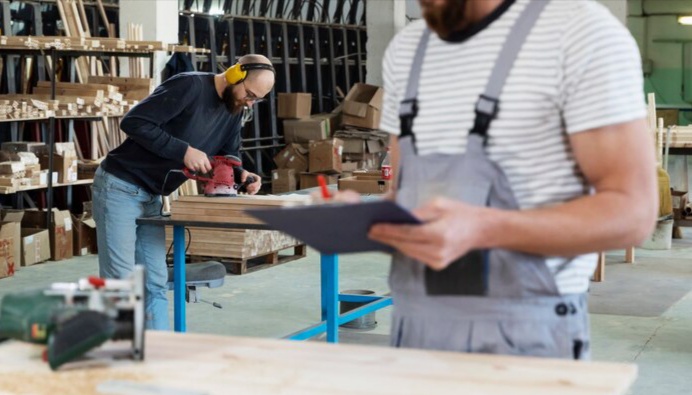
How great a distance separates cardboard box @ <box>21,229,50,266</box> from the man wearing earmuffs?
3.51 m

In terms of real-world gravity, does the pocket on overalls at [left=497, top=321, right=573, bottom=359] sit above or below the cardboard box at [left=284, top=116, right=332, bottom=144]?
below

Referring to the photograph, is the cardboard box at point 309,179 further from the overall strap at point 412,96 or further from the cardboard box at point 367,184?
the overall strap at point 412,96

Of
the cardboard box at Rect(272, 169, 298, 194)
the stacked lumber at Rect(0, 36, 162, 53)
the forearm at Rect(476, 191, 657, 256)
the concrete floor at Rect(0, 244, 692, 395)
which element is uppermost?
the stacked lumber at Rect(0, 36, 162, 53)

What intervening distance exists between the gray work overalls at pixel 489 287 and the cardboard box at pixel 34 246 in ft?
23.7

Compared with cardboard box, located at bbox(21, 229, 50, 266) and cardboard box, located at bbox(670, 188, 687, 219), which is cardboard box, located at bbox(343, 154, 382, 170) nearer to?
cardboard box, located at bbox(670, 188, 687, 219)

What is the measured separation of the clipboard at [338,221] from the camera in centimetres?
168

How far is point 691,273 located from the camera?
884 centimetres

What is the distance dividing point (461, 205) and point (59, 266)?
24.7ft

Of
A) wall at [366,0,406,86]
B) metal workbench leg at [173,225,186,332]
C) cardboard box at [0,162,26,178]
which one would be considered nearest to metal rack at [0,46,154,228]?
cardboard box at [0,162,26,178]

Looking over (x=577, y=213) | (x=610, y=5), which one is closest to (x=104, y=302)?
(x=577, y=213)

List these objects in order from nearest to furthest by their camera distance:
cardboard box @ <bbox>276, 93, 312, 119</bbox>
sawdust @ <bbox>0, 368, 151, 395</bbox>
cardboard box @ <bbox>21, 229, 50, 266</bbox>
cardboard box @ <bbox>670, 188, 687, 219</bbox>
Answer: sawdust @ <bbox>0, 368, 151, 395</bbox> < cardboard box @ <bbox>21, 229, 50, 266</bbox> < cardboard box @ <bbox>670, 188, 687, 219</bbox> < cardboard box @ <bbox>276, 93, 312, 119</bbox>

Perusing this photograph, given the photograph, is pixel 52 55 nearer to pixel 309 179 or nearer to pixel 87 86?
pixel 87 86

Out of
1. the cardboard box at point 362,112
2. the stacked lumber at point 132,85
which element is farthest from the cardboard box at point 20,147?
the cardboard box at point 362,112

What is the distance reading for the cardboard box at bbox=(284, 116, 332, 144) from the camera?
13.4 meters
